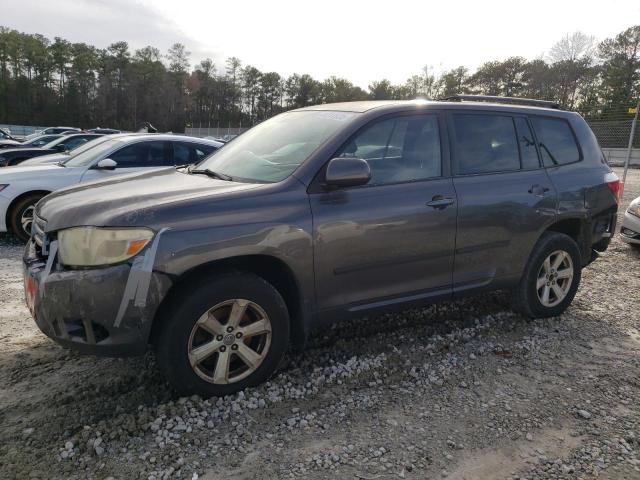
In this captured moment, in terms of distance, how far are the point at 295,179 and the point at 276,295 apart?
0.73 metres

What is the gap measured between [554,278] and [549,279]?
0.06m

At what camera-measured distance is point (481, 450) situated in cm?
255

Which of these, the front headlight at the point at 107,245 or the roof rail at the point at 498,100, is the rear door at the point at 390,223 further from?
the front headlight at the point at 107,245

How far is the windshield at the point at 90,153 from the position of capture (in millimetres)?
7262

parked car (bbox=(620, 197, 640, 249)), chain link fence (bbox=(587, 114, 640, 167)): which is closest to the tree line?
chain link fence (bbox=(587, 114, 640, 167))

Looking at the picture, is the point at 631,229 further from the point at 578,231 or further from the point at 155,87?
the point at 155,87

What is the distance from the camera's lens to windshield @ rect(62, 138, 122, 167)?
7.26m

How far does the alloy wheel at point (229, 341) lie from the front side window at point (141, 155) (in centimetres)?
526

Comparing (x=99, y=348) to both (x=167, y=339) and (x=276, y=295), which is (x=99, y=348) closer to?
(x=167, y=339)

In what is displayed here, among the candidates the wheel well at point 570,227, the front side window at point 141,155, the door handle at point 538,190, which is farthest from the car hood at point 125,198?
the front side window at point 141,155

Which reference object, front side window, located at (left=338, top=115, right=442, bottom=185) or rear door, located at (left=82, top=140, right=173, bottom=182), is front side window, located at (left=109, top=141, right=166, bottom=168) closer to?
rear door, located at (left=82, top=140, right=173, bottom=182)

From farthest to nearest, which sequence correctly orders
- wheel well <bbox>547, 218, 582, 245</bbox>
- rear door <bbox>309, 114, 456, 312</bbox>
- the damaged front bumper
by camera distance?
1. wheel well <bbox>547, 218, 582, 245</bbox>
2. rear door <bbox>309, 114, 456, 312</bbox>
3. the damaged front bumper

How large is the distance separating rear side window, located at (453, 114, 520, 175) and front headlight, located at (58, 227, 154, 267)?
2318mm

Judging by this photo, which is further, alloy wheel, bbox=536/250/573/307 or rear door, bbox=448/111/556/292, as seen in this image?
alloy wheel, bbox=536/250/573/307
